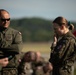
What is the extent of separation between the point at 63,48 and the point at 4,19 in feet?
3.97

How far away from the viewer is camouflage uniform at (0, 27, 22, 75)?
793cm

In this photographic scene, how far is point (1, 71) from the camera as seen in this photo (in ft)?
26.2

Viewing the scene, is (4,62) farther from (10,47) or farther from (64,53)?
(64,53)

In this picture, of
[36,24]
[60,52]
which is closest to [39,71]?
[60,52]

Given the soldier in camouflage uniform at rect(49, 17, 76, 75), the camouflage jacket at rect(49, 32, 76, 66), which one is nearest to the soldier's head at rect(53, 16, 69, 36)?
the soldier in camouflage uniform at rect(49, 17, 76, 75)

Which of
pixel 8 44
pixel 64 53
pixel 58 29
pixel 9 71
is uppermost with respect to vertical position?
pixel 58 29

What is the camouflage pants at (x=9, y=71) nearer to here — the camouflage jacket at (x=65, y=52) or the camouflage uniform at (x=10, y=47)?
the camouflage uniform at (x=10, y=47)

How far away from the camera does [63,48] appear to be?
7.86 m

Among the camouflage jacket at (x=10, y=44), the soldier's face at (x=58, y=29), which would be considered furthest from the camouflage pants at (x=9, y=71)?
the soldier's face at (x=58, y=29)

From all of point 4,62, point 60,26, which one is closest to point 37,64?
point 4,62

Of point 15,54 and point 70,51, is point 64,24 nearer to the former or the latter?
point 70,51

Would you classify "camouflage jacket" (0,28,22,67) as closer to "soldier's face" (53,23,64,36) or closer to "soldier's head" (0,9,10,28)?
"soldier's head" (0,9,10,28)

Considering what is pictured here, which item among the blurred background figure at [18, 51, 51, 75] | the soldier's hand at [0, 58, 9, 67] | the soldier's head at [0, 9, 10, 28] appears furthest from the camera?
the soldier's head at [0, 9, 10, 28]

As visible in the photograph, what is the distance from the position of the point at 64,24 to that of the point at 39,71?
198 centimetres
